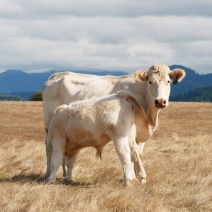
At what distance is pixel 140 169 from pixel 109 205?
233 centimetres

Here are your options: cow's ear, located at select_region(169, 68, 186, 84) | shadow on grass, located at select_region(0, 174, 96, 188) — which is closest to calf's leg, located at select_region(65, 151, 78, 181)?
shadow on grass, located at select_region(0, 174, 96, 188)

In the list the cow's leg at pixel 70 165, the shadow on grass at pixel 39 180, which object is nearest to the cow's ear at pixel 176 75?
the cow's leg at pixel 70 165

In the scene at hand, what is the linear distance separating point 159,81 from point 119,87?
176 centimetres

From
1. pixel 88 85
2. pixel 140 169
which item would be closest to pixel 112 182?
pixel 140 169

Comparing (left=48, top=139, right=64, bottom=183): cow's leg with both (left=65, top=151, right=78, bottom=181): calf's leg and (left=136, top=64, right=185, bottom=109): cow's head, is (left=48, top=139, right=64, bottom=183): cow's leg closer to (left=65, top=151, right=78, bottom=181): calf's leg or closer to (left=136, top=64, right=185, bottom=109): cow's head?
(left=65, top=151, right=78, bottom=181): calf's leg

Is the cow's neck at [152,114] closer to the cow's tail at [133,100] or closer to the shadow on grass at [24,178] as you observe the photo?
the cow's tail at [133,100]

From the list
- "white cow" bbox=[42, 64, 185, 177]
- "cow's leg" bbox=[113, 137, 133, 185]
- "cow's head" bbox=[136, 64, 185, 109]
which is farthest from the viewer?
"white cow" bbox=[42, 64, 185, 177]

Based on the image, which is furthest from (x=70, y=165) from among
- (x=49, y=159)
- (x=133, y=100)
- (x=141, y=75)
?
(x=141, y=75)

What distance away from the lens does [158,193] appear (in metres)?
8.77

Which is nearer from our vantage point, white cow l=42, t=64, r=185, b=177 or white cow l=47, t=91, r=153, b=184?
white cow l=47, t=91, r=153, b=184

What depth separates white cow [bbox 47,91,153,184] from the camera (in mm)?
9523

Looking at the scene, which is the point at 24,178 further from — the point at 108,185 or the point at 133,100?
the point at 133,100

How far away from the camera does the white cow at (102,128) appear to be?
31.2 feet

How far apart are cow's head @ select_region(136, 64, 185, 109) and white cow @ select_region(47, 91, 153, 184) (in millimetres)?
406
